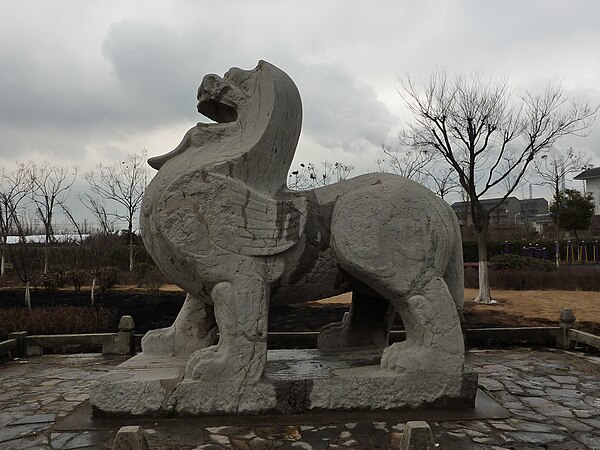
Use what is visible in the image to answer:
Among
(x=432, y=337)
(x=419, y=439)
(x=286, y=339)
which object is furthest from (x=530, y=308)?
(x=419, y=439)

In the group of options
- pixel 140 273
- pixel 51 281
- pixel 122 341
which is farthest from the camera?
pixel 140 273

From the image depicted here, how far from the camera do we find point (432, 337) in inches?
156

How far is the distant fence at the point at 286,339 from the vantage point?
686cm

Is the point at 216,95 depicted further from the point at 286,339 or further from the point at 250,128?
the point at 286,339

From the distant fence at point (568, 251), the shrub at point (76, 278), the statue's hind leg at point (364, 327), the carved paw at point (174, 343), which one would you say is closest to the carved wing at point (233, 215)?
the carved paw at point (174, 343)

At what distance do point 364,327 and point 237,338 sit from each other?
167 centimetres

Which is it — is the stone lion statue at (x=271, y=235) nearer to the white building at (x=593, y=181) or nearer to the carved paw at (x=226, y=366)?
the carved paw at (x=226, y=366)

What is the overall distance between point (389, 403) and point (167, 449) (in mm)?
1599

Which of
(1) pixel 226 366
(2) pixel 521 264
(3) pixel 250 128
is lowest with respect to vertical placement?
(1) pixel 226 366

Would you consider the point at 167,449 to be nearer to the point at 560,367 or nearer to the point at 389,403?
the point at 389,403

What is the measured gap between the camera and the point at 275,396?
12.5 feet

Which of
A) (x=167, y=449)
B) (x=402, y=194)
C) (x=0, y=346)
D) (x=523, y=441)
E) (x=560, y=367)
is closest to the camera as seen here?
(x=167, y=449)

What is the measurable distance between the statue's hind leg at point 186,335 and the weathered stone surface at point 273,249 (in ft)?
0.56

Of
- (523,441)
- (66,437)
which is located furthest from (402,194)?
(66,437)
